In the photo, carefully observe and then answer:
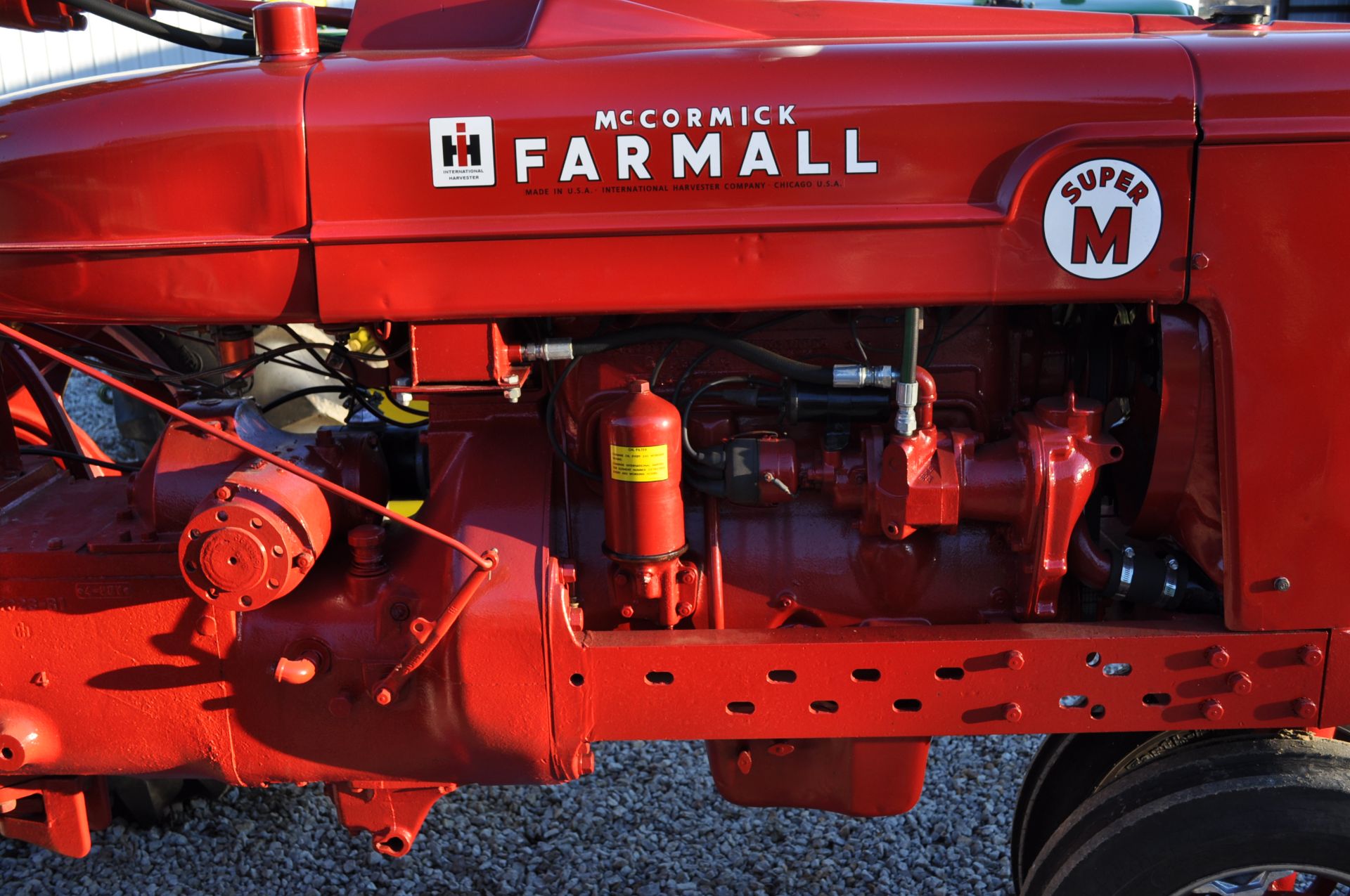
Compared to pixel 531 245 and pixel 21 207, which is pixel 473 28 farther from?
pixel 21 207

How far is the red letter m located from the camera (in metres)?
1.74

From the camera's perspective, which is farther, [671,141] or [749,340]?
[749,340]

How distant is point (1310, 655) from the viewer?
1.85m

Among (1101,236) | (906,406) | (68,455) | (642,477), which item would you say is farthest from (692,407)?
(68,455)

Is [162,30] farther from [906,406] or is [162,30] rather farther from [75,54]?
[75,54]

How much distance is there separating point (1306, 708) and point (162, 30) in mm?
2404

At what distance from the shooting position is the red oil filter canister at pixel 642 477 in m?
1.86

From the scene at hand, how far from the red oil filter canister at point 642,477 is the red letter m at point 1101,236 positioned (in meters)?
0.67

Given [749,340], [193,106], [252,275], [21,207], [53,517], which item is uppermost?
[193,106]

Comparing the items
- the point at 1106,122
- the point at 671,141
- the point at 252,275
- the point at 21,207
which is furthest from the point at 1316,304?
the point at 21,207

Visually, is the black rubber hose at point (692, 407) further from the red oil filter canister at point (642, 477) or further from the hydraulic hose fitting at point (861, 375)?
the hydraulic hose fitting at point (861, 375)

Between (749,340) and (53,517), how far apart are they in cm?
131

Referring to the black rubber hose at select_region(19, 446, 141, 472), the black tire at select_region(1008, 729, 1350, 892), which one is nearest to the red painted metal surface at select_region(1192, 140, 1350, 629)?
the black tire at select_region(1008, 729, 1350, 892)

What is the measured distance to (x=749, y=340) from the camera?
2.02 meters
